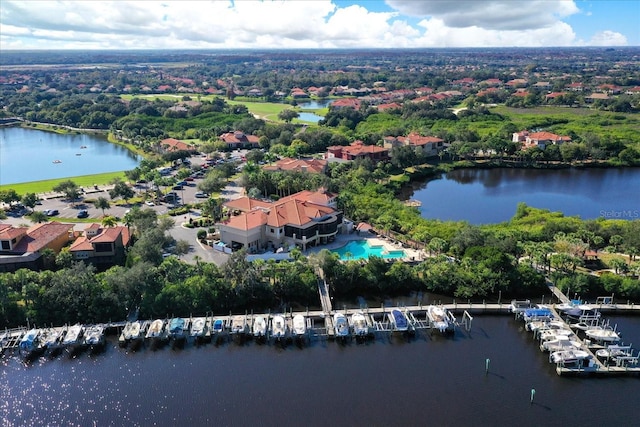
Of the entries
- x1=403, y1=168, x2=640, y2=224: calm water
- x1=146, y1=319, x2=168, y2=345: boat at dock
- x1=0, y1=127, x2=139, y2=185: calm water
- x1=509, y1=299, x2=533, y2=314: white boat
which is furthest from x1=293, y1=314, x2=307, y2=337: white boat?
x1=0, y1=127, x2=139, y2=185: calm water

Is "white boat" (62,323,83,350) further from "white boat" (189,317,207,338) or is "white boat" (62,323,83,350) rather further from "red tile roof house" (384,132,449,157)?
"red tile roof house" (384,132,449,157)

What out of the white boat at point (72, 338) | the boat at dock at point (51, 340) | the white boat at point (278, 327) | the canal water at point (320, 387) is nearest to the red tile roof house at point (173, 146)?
the boat at dock at point (51, 340)

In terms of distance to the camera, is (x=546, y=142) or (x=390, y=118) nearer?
(x=546, y=142)

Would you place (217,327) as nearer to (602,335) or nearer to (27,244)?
(27,244)

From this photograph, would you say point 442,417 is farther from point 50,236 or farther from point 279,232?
point 50,236

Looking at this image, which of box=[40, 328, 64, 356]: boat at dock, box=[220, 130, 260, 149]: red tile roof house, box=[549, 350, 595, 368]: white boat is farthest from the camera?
box=[220, 130, 260, 149]: red tile roof house

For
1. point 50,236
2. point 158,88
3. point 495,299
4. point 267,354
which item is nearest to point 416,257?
point 495,299
